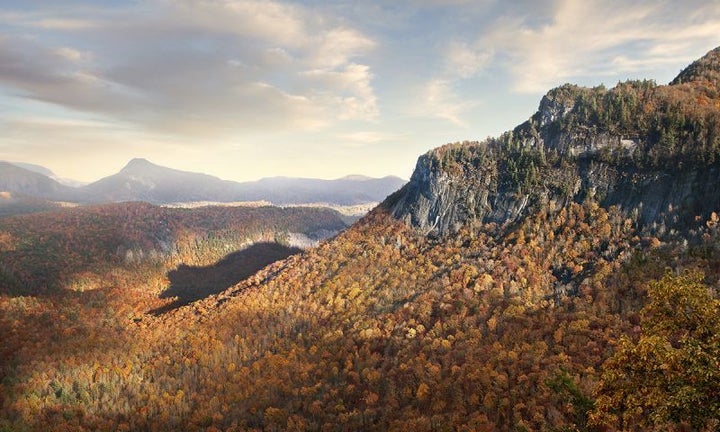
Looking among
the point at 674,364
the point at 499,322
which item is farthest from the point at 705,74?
the point at 674,364

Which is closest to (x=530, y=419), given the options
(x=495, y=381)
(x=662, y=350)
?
(x=495, y=381)

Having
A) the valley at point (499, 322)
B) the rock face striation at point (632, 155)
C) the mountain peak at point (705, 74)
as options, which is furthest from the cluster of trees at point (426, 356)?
the mountain peak at point (705, 74)

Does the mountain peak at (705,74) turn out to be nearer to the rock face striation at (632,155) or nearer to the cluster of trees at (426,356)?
the rock face striation at (632,155)

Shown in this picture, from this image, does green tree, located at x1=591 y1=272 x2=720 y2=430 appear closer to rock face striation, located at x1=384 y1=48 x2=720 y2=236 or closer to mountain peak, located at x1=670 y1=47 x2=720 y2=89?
rock face striation, located at x1=384 y1=48 x2=720 y2=236

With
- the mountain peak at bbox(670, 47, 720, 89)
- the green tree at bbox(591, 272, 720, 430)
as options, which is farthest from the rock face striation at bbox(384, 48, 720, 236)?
the green tree at bbox(591, 272, 720, 430)

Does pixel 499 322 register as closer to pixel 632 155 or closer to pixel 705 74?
pixel 632 155

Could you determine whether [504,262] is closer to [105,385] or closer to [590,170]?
[590,170]
